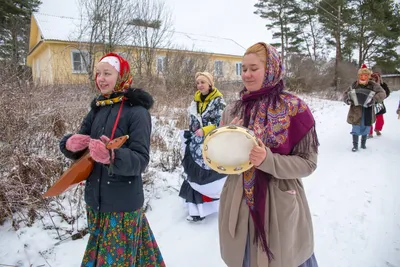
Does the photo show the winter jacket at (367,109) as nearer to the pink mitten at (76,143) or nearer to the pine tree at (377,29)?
the pink mitten at (76,143)

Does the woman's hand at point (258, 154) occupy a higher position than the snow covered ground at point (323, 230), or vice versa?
the woman's hand at point (258, 154)

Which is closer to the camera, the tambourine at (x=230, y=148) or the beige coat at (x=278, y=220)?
the tambourine at (x=230, y=148)

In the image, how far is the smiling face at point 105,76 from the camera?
182 centimetres

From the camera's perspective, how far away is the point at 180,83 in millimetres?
11227

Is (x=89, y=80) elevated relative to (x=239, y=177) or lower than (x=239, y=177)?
elevated

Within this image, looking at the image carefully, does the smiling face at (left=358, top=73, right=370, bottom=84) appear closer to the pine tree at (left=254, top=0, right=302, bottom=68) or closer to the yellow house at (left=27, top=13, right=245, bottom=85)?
the yellow house at (left=27, top=13, right=245, bottom=85)

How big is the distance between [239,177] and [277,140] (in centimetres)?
33

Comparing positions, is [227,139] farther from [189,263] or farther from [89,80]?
[89,80]

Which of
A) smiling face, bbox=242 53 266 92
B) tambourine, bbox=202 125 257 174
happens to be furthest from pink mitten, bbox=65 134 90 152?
smiling face, bbox=242 53 266 92

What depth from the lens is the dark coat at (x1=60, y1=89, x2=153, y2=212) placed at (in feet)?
5.80

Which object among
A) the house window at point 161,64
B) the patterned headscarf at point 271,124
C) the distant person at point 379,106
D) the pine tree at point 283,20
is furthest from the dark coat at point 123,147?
the pine tree at point 283,20

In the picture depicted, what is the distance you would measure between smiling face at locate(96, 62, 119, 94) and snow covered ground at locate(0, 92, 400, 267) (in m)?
1.78

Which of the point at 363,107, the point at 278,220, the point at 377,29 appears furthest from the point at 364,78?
the point at 377,29

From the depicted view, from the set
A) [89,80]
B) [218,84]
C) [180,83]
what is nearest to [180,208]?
[89,80]
